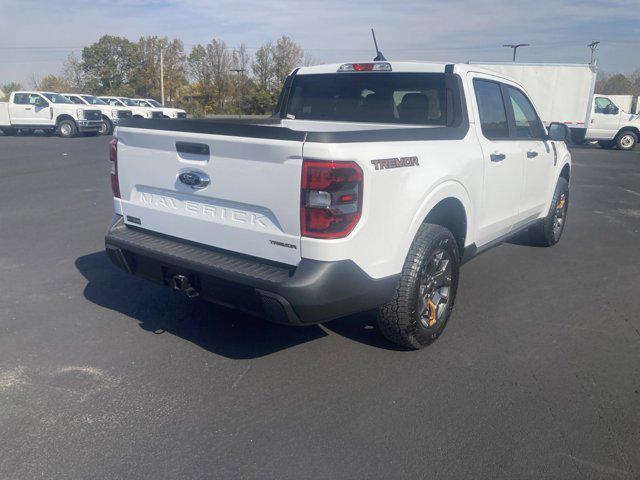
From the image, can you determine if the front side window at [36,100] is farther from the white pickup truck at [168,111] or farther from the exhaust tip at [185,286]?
the exhaust tip at [185,286]

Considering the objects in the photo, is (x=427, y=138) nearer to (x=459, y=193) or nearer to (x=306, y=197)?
(x=459, y=193)

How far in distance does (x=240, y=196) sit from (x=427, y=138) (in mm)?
1287

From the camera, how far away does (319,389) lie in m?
3.38

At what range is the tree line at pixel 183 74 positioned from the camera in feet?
158

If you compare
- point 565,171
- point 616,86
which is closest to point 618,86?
point 616,86

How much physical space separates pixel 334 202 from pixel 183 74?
64.7 meters

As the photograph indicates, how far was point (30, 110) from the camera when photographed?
958 inches

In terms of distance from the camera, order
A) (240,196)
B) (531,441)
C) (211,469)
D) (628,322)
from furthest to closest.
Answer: (628,322) < (240,196) < (531,441) < (211,469)

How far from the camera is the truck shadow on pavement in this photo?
13.1ft

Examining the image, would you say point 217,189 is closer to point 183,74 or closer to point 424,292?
point 424,292

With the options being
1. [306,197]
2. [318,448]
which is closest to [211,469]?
[318,448]

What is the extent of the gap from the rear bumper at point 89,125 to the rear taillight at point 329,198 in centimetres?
2440

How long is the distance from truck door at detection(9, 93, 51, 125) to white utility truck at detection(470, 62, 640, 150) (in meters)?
18.1

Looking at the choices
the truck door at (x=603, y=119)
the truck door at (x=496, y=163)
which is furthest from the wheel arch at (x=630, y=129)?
the truck door at (x=496, y=163)
